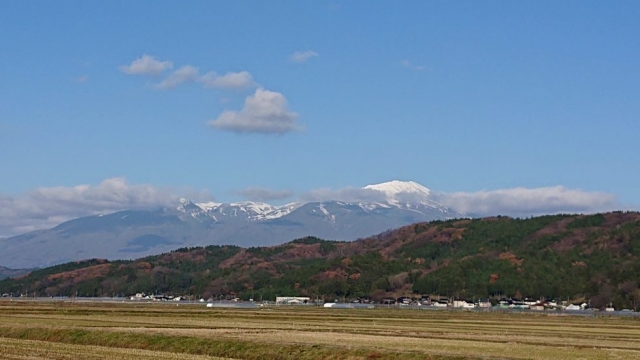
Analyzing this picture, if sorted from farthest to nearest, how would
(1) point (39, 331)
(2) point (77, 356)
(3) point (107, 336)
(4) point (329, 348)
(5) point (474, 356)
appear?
(1) point (39, 331) < (3) point (107, 336) < (4) point (329, 348) < (5) point (474, 356) < (2) point (77, 356)

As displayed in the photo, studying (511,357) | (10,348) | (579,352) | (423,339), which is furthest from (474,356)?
(10,348)

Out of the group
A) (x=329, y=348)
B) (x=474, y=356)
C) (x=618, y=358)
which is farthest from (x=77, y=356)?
(x=618, y=358)

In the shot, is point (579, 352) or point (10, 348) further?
point (579, 352)

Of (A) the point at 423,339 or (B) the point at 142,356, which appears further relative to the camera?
(A) the point at 423,339

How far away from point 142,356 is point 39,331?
2909cm

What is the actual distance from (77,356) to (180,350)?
13.9 m

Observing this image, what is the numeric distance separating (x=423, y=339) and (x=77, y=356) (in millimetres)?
38786

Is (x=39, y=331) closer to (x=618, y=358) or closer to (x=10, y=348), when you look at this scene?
(x=10, y=348)

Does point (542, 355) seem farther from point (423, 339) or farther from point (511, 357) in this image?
point (423, 339)

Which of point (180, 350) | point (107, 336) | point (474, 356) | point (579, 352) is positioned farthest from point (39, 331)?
point (579, 352)

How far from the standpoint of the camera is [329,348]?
2785 inches

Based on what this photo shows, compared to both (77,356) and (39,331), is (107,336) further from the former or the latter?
(77,356)

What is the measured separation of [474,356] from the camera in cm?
6625

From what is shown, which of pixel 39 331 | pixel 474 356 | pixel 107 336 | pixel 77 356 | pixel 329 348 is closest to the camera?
pixel 77 356
